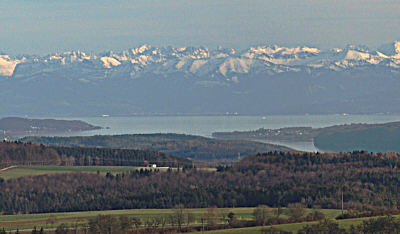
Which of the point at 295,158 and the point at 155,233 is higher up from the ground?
the point at 295,158

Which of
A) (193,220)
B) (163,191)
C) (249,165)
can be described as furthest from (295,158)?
(193,220)

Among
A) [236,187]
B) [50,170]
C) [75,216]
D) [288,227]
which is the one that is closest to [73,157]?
[50,170]

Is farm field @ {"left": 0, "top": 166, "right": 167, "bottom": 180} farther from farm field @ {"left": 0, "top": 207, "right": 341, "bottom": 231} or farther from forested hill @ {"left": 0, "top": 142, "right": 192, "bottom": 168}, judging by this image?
farm field @ {"left": 0, "top": 207, "right": 341, "bottom": 231}

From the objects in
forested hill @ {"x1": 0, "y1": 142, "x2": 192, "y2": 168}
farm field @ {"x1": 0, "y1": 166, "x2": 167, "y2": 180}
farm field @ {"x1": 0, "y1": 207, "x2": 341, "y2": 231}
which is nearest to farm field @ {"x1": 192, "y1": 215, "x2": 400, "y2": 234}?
farm field @ {"x1": 0, "y1": 207, "x2": 341, "y2": 231}

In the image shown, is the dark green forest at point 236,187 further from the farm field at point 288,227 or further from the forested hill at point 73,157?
the forested hill at point 73,157

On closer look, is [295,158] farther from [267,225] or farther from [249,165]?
[267,225]

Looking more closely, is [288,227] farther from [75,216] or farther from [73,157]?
[73,157]

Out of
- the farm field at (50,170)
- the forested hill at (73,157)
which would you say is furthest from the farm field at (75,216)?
the forested hill at (73,157)
